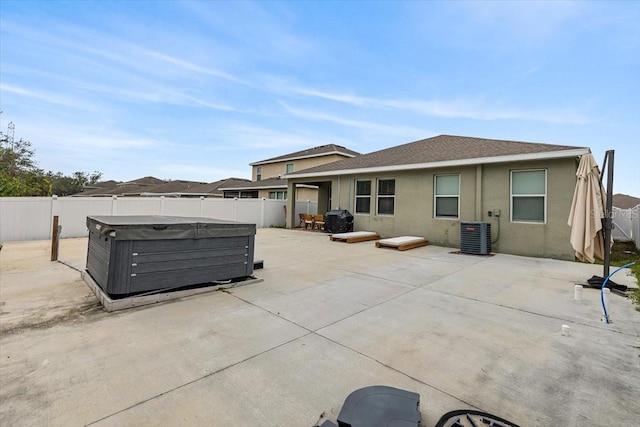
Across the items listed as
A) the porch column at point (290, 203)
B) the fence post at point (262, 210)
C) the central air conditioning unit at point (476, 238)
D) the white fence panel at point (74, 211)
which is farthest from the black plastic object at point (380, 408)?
the fence post at point (262, 210)

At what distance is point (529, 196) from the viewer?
324 inches

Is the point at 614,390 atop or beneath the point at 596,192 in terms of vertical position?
beneath

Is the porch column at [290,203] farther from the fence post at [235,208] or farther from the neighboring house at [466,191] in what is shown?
the fence post at [235,208]

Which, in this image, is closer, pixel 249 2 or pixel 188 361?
pixel 188 361

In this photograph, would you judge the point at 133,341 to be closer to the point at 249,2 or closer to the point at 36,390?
the point at 36,390

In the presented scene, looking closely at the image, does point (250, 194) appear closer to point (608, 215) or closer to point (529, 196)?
point (529, 196)

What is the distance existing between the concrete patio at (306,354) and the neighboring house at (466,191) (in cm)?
389

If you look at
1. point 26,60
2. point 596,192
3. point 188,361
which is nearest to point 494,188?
point 596,192

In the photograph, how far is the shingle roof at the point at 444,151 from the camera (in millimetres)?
8469

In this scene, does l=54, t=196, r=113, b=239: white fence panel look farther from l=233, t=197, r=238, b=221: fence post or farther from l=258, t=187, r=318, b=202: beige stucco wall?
l=258, t=187, r=318, b=202: beige stucco wall

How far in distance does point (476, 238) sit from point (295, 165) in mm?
16812

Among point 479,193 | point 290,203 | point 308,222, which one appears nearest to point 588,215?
point 479,193

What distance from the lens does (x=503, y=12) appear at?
8.45 meters

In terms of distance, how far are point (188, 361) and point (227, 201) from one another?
13.3 m
